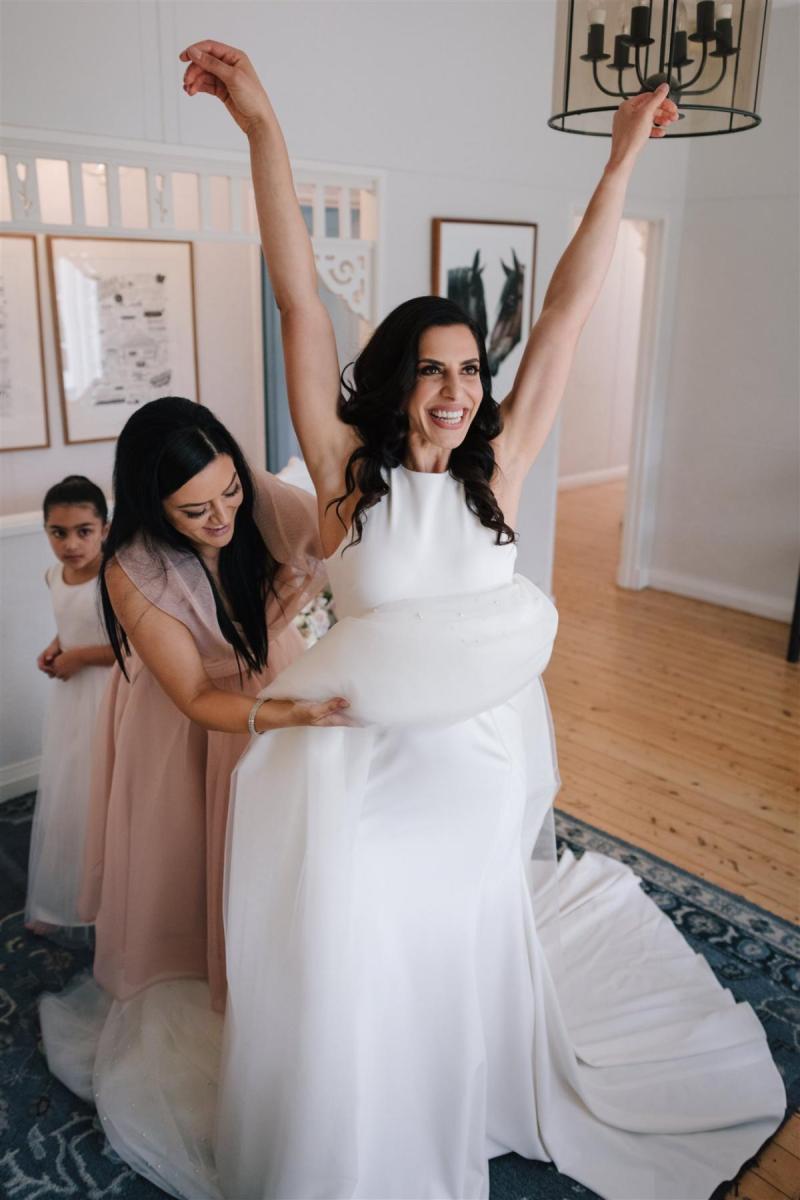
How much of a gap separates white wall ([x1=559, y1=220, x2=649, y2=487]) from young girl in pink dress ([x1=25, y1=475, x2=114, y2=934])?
19.8ft

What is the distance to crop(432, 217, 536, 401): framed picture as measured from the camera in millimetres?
4172

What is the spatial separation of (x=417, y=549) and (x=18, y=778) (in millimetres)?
2328

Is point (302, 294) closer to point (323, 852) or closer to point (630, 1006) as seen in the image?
point (323, 852)

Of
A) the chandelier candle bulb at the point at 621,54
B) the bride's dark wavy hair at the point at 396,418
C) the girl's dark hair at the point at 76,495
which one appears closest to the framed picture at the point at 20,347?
the girl's dark hair at the point at 76,495

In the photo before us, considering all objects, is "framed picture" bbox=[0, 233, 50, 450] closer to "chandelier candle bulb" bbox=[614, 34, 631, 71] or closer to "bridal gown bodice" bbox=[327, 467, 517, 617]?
"bridal gown bodice" bbox=[327, 467, 517, 617]

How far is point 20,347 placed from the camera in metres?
4.41

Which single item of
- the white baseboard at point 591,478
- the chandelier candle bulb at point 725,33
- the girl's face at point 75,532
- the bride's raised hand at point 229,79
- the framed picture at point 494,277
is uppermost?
the chandelier candle bulb at point 725,33

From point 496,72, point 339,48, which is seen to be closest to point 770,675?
point 496,72

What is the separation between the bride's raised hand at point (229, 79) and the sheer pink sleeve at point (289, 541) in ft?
2.17

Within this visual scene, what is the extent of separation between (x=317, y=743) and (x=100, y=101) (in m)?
2.34

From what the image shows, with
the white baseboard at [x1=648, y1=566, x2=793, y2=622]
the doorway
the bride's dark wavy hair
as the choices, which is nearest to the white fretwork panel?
the bride's dark wavy hair

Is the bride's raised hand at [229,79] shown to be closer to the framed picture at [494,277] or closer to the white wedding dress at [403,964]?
the white wedding dress at [403,964]

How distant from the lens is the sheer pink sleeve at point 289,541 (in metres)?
2.01

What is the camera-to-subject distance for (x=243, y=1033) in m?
1.71
